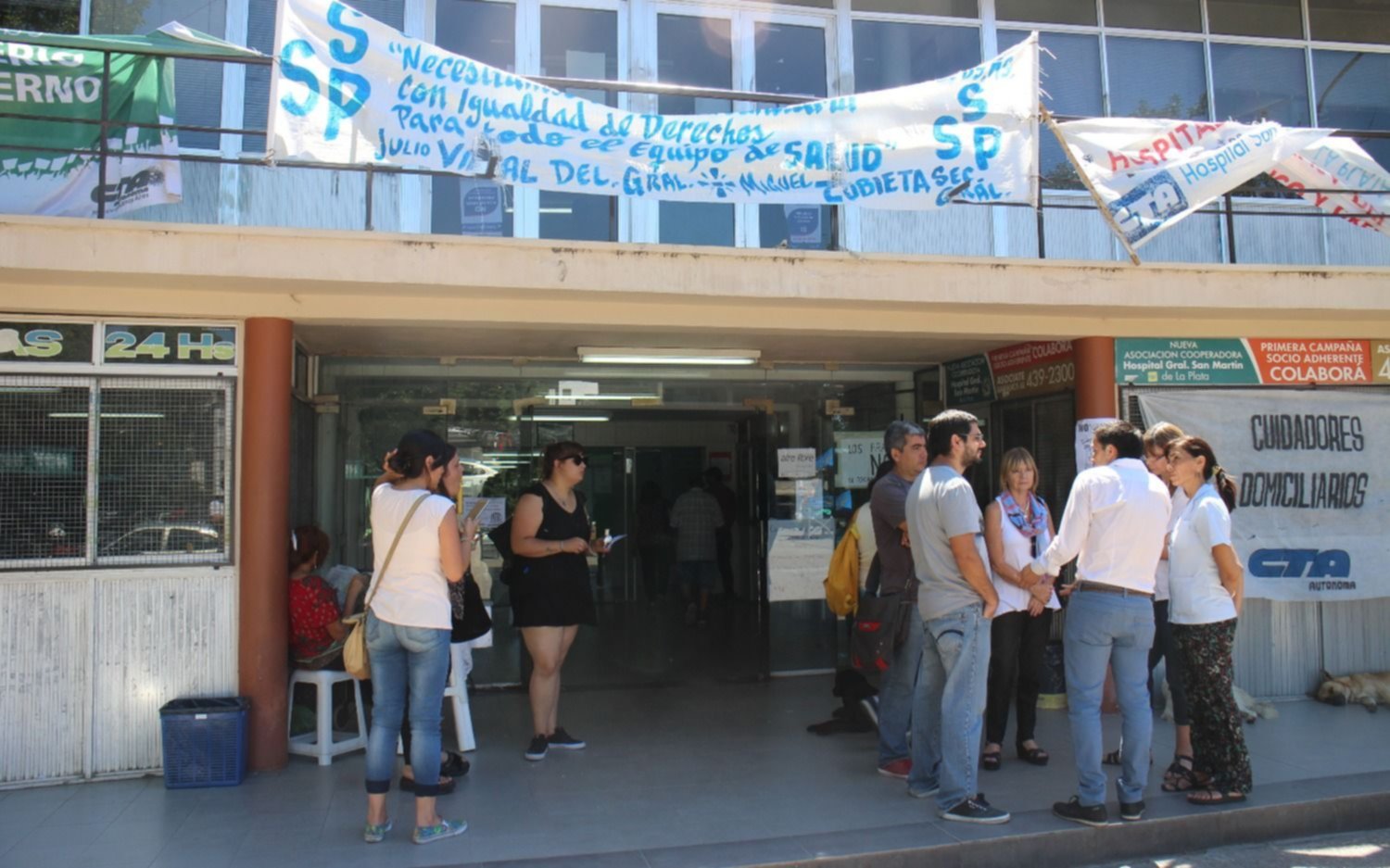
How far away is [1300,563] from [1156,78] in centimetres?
529

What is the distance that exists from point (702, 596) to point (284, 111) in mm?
6603

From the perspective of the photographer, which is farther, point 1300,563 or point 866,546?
point 1300,563

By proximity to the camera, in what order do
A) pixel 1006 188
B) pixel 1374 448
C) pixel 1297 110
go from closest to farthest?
pixel 1006 188 → pixel 1374 448 → pixel 1297 110

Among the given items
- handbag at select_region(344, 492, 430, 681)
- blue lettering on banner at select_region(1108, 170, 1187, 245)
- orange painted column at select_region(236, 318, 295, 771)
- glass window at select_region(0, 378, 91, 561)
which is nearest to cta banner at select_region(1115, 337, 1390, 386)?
blue lettering on banner at select_region(1108, 170, 1187, 245)

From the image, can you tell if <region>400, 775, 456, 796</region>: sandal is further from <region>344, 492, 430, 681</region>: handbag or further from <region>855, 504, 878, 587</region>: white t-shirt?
<region>855, 504, 878, 587</region>: white t-shirt

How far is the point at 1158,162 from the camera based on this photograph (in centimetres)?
659

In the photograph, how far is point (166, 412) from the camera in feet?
20.2

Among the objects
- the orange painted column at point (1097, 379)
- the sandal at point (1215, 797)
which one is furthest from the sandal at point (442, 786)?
the orange painted column at point (1097, 379)

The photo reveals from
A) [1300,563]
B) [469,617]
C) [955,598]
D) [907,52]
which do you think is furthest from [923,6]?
[469,617]

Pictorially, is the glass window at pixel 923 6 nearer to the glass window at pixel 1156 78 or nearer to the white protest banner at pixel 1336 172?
the glass window at pixel 1156 78

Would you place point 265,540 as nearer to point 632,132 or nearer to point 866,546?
point 632,132

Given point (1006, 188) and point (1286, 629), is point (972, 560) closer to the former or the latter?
point (1006, 188)

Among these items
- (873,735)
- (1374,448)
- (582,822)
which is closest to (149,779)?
(582,822)

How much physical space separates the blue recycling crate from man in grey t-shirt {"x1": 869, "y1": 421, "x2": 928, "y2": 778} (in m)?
3.68
